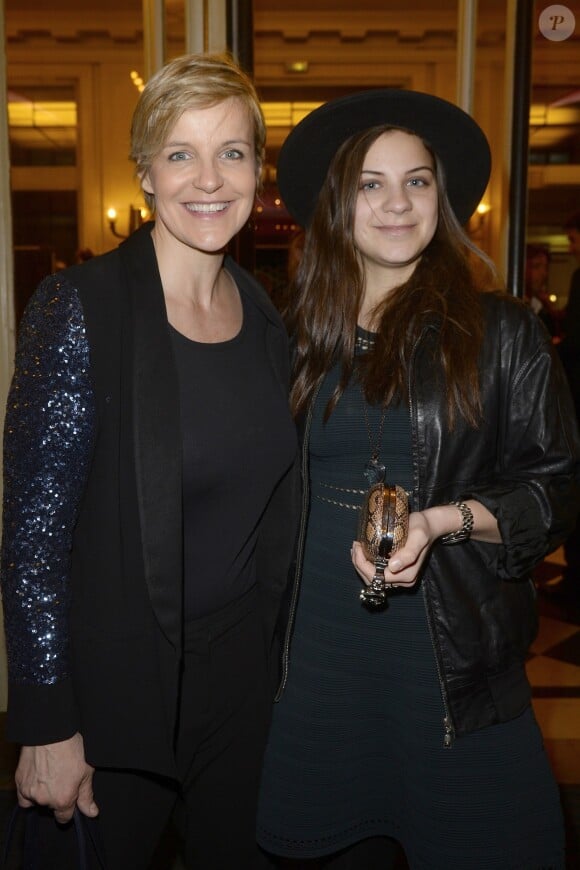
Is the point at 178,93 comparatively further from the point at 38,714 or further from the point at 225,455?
the point at 38,714

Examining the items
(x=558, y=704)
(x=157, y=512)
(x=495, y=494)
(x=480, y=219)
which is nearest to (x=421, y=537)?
(x=495, y=494)

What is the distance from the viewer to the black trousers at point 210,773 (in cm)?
149

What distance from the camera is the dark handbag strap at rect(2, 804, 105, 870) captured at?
4.53ft

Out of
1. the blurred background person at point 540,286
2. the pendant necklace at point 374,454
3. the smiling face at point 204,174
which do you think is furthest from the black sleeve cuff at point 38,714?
the blurred background person at point 540,286

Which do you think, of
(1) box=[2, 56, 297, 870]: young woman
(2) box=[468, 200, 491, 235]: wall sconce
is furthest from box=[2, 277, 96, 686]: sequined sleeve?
(2) box=[468, 200, 491, 235]: wall sconce

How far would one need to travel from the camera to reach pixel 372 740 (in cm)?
168

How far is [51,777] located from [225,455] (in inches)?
24.9

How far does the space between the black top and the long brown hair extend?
0.47 ft

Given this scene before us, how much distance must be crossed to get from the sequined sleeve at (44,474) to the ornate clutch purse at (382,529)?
19.0 inches


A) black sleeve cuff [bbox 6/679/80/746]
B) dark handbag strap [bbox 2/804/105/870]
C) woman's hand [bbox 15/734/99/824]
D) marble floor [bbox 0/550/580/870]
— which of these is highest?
black sleeve cuff [bbox 6/679/80/746]

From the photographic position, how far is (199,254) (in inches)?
64.1

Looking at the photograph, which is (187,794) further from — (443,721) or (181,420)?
(181,420)

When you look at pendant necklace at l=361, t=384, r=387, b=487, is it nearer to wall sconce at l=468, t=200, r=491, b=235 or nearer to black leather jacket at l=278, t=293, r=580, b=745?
black leather jacket at l=278, t=293, r=580, b=745

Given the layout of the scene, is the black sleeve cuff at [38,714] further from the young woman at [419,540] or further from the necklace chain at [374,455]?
the necklace chain at [374,455]
